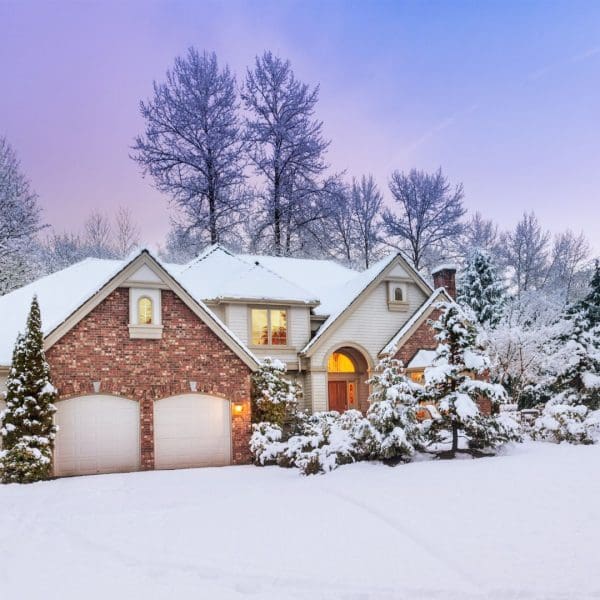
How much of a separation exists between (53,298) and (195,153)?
14.0 m

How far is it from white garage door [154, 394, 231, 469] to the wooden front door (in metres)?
6.21

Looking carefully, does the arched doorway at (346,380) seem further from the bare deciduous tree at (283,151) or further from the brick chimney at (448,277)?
the bare deciduous tree at (283,151)

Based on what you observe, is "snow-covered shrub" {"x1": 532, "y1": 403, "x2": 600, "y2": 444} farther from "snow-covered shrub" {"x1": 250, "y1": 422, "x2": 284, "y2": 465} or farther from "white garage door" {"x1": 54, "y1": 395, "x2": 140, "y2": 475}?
"white garage door" {"x1": 54, "y1": 395, "x2": 140, "y2": 475}

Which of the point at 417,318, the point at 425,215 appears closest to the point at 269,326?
the point at 417,318

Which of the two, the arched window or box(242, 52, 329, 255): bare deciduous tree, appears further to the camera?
box(242, 52, 329, 255): bare deciduous tree

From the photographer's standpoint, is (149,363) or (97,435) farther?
(149,363)

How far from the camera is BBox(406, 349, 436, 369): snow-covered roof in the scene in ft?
68.2

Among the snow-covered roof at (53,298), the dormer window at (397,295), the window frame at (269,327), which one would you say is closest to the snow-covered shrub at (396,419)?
the window frame at (269,327)

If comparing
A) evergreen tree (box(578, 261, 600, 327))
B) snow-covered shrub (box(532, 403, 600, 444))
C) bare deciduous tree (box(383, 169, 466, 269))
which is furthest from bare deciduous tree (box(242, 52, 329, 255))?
snow-covered shrub (box(532, 403, 600, 444))

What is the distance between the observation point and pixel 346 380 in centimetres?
2212

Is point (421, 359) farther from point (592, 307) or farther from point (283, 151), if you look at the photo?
point (283, 151)

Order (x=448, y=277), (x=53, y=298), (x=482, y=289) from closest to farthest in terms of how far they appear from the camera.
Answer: (x=53, y=298) < (x=448, y=277) < (x=482, y=289)

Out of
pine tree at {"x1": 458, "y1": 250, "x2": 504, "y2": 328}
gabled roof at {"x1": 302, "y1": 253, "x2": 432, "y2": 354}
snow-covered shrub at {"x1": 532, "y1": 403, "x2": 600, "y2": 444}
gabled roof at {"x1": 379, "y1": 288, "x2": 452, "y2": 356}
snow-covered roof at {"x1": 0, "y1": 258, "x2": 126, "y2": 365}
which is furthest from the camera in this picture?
pine tree at {"x1": 458, "y1": 250, "x2": 504, "y2": 328}

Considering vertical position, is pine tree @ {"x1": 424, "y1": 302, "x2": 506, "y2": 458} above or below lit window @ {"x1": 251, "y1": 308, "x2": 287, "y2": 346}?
below
